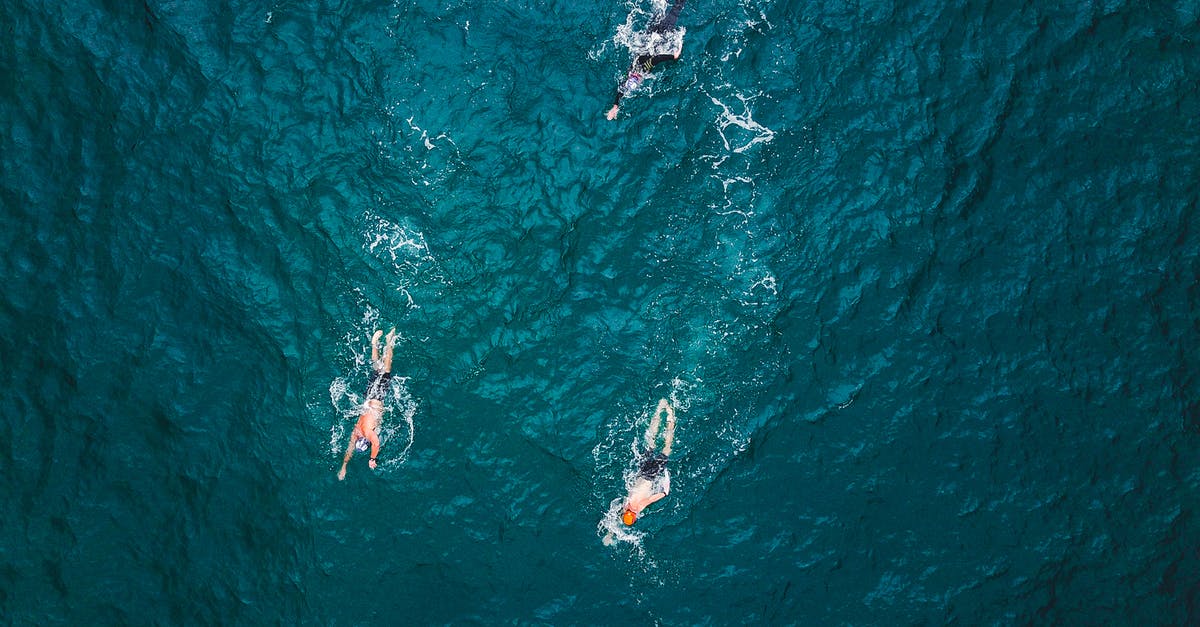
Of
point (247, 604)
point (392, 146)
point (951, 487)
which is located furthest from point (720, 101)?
point (247, 604)

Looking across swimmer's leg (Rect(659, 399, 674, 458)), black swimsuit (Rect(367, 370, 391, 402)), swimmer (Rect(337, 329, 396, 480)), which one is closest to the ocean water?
swimmer's leg (Rect(659, 399, 674, 458))

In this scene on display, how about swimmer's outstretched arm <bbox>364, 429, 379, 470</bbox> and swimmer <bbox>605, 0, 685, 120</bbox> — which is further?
swimmer <bbox>605, 0, 685, 120</bbox>

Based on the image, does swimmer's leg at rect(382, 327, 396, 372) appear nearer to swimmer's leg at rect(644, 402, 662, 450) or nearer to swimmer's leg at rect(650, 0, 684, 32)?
swimmer's leg at rect(644, 402, 662, 450)

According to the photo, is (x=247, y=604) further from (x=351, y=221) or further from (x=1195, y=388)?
(x=1195, y=388)

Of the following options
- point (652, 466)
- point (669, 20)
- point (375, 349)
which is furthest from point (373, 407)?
point (669, 20)

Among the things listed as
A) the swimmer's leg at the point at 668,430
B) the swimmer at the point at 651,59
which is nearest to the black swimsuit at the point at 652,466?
the swimmer's leg at the point at 668,430
